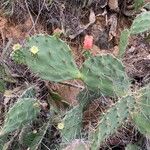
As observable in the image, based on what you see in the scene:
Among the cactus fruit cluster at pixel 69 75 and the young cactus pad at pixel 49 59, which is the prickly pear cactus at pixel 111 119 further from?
the young cactus pad at pixel 49 59

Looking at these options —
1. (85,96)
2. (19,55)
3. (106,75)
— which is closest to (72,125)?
(85,96)

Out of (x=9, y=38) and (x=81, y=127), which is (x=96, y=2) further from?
→ (x=81, y=127)

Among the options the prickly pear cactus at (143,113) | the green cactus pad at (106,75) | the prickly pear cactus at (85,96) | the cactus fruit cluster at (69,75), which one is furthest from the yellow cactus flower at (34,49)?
the prickly pear cactus at (143,113)

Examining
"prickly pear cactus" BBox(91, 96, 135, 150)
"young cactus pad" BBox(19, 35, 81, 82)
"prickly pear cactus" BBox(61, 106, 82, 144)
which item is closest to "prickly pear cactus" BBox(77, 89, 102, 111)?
"prickly pear cactus" BBox(61, 106, 82, 144)

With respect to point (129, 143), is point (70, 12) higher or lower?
higher

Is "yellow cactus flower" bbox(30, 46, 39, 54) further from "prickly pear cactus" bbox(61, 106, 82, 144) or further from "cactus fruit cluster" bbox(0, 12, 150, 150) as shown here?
"prickly pear cactus" bbox(61, 106, 82, 144)

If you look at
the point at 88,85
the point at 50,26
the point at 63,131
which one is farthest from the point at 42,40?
the point at 50,26
